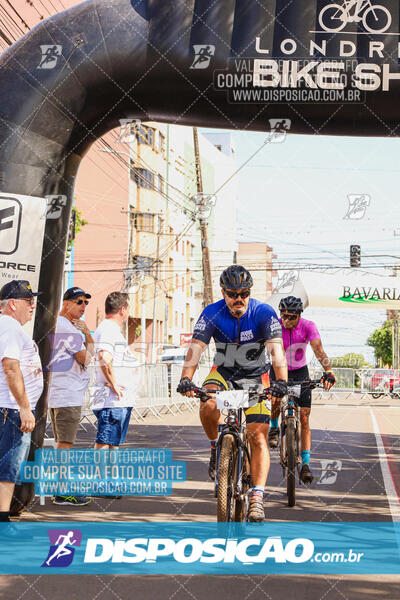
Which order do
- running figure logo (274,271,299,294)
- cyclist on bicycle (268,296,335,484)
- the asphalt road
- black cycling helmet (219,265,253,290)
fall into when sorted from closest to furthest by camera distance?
the asphalt road < black cycling helmet (219,265,253,290) < cyclist on bicycle (268,296,335,484) < running figure logo (274,271,299,294)

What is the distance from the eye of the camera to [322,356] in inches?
359

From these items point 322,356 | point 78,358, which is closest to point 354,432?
point 322,356

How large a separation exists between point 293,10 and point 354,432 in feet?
38.6

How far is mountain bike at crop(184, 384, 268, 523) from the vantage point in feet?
18.7

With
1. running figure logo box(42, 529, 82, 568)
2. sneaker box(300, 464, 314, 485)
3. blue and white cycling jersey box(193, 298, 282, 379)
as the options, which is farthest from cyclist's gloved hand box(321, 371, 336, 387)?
running figure logo box(42, 529, 82, 568)

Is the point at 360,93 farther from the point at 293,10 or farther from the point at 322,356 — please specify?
the point at 322,356

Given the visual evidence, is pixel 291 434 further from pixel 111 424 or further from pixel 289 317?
pixel 111 424

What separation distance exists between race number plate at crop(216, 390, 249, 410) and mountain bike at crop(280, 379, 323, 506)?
2.18m

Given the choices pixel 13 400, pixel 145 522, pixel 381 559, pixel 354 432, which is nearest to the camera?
pixel 381 559

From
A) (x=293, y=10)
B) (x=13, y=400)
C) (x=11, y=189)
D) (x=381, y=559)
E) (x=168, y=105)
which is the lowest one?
(x=381, y=559)

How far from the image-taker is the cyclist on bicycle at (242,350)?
6.23 metres

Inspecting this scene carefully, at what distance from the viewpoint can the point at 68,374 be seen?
8000mm

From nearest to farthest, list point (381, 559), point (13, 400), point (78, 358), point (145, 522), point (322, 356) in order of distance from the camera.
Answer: point (381, 559), point (13, 400), point (145, 522), point (78, 358), point (322, 356)

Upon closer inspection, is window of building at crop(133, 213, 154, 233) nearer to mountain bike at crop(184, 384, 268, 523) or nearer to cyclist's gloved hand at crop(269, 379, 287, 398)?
mountain bike at crop(184, 384, 268, 523)
